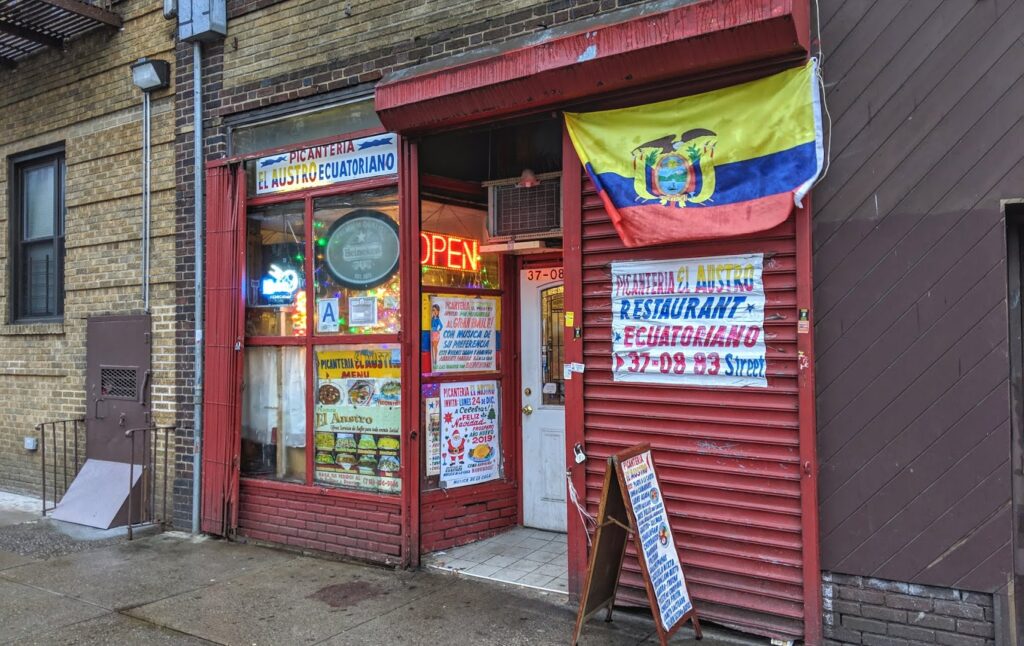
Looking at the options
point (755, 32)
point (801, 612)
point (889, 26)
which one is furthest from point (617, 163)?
point (801, 612)

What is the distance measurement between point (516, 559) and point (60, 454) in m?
5.51

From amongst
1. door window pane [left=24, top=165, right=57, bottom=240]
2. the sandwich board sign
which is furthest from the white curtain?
door window pane [left=24, top=165, right=57, bottom=240]

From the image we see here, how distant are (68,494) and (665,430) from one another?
6.20m

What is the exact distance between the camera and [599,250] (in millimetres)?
4902

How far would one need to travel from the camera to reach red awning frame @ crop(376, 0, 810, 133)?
409cm

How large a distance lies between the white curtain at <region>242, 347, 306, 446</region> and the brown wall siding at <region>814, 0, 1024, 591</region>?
14.2ft

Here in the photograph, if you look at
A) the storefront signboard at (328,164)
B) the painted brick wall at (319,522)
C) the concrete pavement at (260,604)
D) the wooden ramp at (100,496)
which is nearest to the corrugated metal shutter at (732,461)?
the concrete pavement at (260,604)

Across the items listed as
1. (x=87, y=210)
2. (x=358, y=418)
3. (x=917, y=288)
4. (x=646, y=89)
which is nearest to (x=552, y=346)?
(x=358, y=418)

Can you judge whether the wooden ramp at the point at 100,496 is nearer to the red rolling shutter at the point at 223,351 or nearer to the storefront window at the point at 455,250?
the red rolling shutter at the point at 223,351

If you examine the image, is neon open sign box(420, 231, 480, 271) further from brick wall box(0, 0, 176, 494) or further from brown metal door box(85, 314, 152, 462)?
brown metal door box(85, 314, 152, 462)

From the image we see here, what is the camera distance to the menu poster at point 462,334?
6125mm

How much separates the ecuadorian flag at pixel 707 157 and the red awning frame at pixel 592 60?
0.20 m

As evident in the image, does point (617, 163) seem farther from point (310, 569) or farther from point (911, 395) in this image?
point (310, 569)

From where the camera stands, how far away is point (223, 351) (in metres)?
6.70
